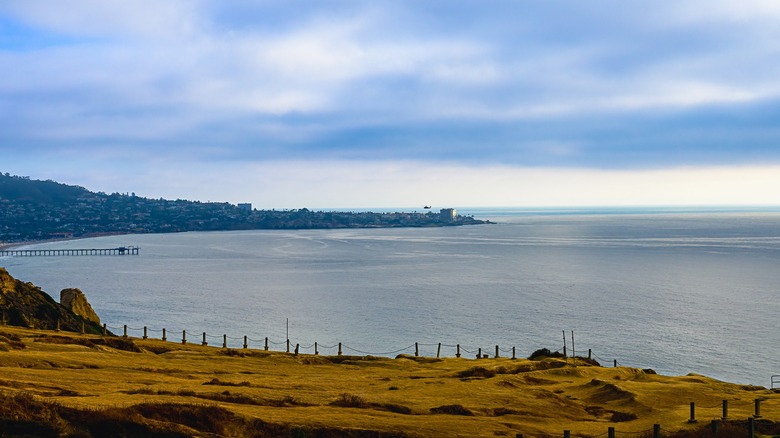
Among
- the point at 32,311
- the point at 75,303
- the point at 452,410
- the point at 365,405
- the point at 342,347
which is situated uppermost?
the point at 365,405

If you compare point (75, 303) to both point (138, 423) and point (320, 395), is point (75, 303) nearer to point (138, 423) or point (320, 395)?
point (320, 395)

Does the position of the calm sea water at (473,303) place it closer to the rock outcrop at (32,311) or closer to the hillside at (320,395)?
the rock outcrop at (32,311)

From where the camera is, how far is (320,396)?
27.5 metres

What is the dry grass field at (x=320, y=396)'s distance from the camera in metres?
20.4

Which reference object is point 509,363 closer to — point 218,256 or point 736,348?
point 736,348

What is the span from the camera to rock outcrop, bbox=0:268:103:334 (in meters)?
51.2

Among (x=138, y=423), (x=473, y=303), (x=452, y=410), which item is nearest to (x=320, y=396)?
(x=452, y=410)

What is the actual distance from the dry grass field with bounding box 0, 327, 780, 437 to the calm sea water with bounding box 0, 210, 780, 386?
26492 millimetres

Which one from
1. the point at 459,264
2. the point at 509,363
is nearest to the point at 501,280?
the point at 459,264

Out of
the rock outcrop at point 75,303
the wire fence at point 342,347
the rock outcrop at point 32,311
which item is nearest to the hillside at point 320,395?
the rock outcrop at point 32,311

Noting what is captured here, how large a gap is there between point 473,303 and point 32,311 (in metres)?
58.0

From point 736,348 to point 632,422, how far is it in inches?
1838

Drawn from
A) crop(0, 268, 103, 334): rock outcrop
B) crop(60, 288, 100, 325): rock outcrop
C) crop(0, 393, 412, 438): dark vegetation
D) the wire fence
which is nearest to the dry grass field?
crop(0, 393, 412, 438): dark vegetation

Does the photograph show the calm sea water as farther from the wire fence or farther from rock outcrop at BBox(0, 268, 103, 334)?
rock outcrop at BBox(0, 268, 103, 334)
